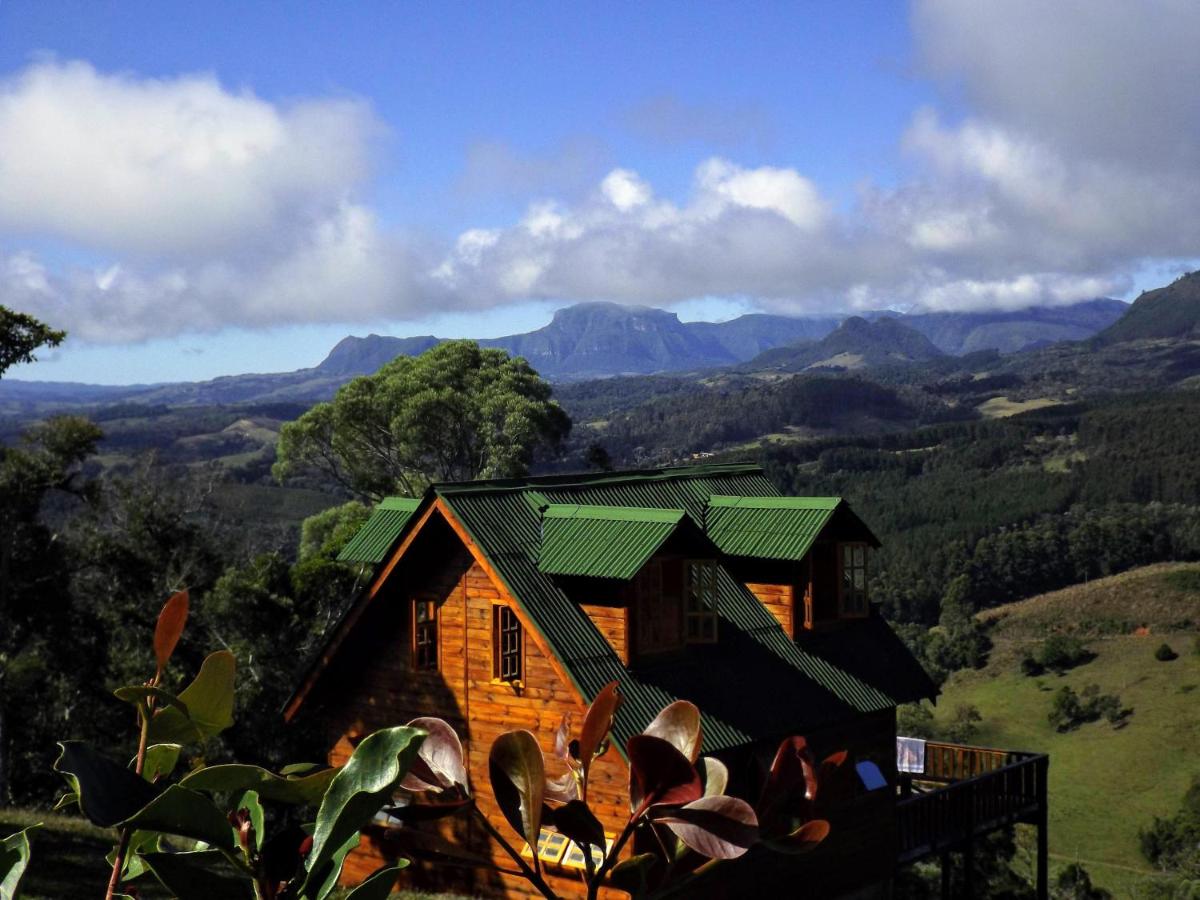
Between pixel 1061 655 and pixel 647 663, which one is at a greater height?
pixel 647 663

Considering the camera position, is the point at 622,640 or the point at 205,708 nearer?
the point at 205,708

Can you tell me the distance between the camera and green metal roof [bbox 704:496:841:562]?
1695 centimetres

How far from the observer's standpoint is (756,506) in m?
17.8

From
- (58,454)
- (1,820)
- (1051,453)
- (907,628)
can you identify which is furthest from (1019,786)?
(1051,453)

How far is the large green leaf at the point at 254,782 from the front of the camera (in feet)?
5.11

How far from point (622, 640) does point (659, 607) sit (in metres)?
0.83

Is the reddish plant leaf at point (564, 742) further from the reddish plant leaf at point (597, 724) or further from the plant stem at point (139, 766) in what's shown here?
the plant stem at point (139, 766)

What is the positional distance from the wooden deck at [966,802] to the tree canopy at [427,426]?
54.2 feet

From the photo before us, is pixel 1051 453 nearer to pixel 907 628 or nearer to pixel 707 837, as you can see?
pixel 907 628

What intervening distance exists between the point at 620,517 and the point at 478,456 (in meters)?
21.1

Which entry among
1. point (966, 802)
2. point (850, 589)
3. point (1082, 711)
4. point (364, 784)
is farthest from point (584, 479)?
point (1082, 711)

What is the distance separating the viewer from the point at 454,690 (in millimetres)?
A: 16125

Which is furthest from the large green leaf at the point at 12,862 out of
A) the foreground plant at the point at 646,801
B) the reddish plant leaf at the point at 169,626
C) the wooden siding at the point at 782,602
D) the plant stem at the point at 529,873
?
the wooden siding at the point at 782,602

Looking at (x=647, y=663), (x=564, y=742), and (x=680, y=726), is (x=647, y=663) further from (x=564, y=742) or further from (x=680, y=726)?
(x=680, y=726)
